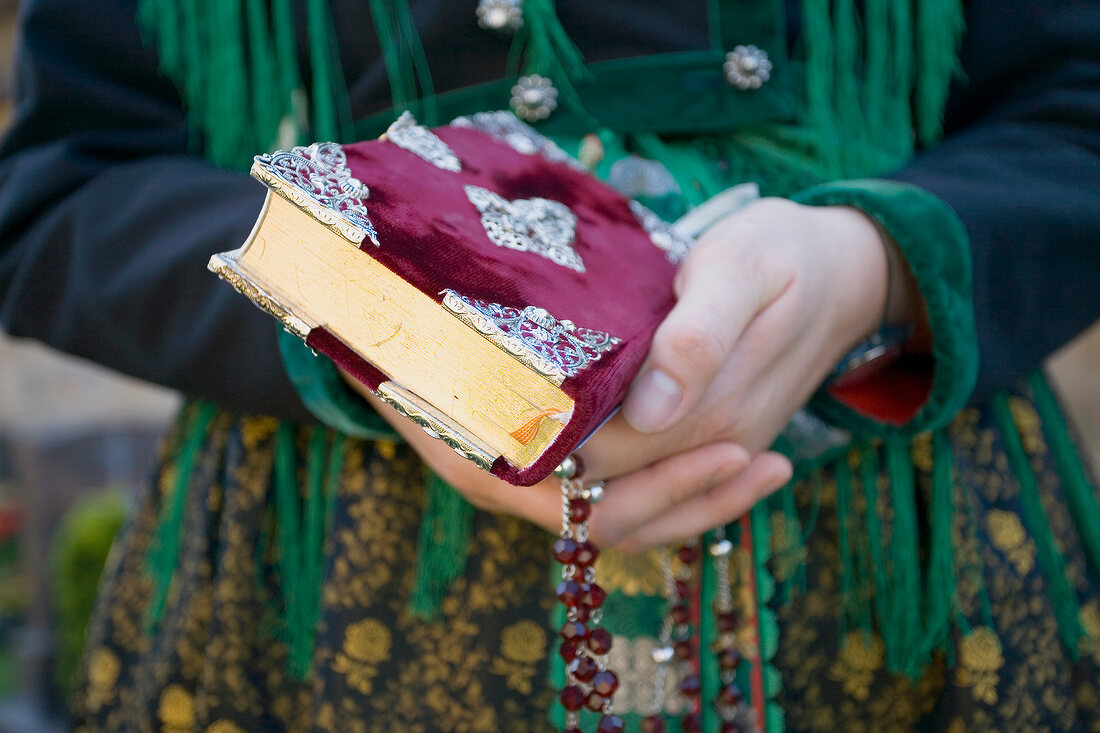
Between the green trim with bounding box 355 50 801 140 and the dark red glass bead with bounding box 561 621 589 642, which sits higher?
the green trim with bounding box 355 50 801 140

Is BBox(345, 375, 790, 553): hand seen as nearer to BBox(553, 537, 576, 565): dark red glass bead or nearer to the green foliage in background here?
BBox(553, 537, 576, 565): dark red glass bead

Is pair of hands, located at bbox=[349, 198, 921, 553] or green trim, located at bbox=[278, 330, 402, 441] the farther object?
green trim, located at bbox=[278, 330, 402, 441]

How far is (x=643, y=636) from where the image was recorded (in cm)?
66

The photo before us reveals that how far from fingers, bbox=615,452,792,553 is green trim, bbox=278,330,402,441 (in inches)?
8.7

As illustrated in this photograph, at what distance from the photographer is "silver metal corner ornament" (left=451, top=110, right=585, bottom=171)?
0.64 meters

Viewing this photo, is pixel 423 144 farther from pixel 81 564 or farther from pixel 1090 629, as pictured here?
pixel 81 564

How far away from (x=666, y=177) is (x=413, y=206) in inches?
12.8

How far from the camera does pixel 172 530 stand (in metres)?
0.83

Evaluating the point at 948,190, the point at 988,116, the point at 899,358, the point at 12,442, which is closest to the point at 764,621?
the point at 899,358

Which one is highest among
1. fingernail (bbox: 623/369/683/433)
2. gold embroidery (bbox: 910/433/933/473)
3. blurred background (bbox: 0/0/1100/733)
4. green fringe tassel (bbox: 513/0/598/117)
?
green fringe tassel (bbox: 513/0/598/117)

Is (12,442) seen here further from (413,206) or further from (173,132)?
(413,206)

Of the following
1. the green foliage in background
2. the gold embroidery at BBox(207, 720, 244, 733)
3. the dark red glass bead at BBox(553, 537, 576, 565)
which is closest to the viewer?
the dark red glass bead at BBox(553, 537, 576, 565)

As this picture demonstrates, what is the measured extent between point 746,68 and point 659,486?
0.41m

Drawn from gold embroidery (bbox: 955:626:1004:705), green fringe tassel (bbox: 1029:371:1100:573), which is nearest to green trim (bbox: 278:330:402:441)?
gold embroidery (bbox: 955:626:1004:705)
